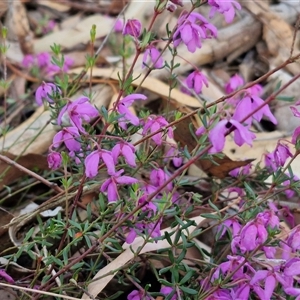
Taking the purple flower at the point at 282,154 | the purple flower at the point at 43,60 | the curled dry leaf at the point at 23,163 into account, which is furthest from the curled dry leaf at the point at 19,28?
the purple flower at the point at 282,154

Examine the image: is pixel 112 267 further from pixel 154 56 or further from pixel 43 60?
pixel 43 60

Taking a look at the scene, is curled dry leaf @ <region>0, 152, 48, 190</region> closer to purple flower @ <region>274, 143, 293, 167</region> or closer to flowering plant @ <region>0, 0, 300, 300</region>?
flowering plant @ <region>0, 0, 300, 300</region>

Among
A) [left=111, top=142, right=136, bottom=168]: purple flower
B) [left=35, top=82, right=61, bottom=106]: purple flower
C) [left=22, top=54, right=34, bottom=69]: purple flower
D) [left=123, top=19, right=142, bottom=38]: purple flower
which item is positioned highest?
[left=123, top=19, right=142, bottom=38]: purple flower

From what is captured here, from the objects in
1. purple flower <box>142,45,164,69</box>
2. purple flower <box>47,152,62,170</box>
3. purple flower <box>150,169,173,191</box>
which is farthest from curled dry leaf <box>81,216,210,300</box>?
Answer: purple flower <box>142,45,164,69</box>

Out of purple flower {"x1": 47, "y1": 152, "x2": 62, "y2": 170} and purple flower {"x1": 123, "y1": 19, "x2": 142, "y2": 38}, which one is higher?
purple flower {"x1": 123, "y1": 19, "x2": 142, "y2": 38}

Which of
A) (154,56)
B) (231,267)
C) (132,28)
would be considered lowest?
(231,267)

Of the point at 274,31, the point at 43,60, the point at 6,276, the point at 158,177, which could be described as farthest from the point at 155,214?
the point at 274,31

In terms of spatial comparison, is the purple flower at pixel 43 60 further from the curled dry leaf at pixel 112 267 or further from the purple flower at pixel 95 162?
the purple flower at pixel 95 162

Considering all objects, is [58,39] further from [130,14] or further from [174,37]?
[174,37]

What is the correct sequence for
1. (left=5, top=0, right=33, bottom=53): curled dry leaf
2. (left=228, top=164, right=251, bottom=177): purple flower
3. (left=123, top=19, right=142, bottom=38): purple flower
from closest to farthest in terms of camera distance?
1. (left=123, top=19, right=142, bottom=38): purple flower
2. (left=228, top=164, right=251, bottom=177): purple flower
3. (left=5, top=0, right=33, bottom=53): curled dry leaf

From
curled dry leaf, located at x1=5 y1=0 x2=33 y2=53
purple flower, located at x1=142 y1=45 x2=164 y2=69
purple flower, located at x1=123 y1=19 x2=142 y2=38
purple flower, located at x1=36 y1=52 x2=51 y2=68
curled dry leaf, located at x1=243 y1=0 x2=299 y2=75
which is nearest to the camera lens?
purple flower, located at x1=123 y1=19 x2=142 y2=38

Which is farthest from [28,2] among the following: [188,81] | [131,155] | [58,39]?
[131,155]
